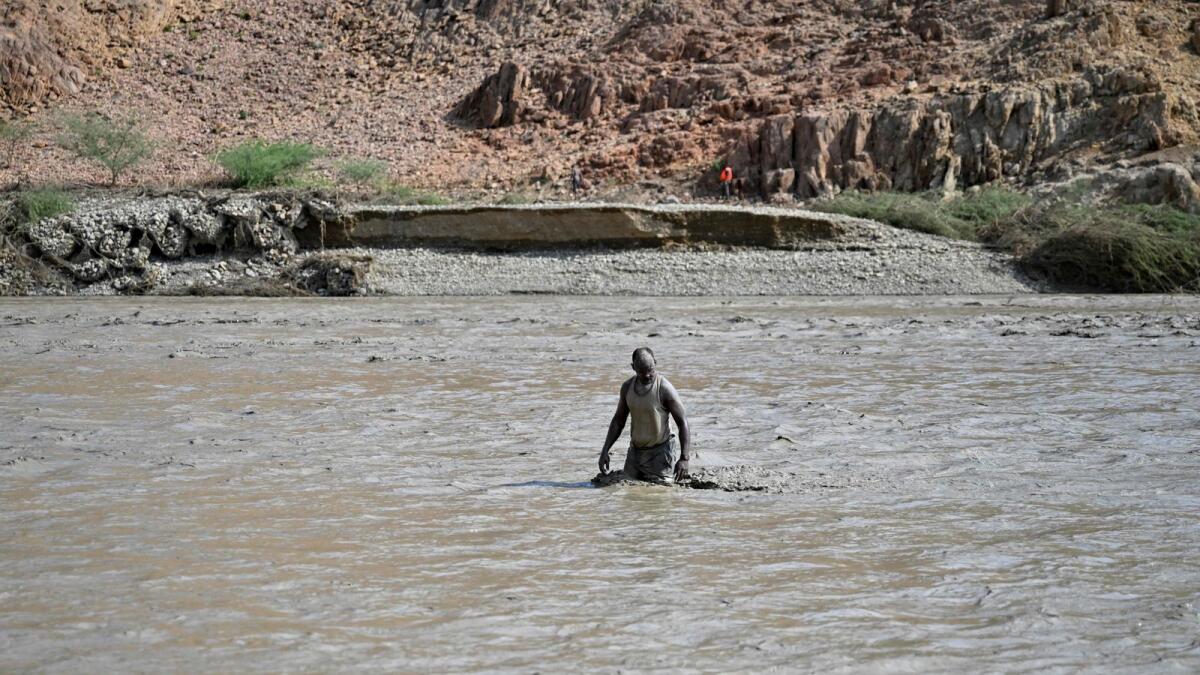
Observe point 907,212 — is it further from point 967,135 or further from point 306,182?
point 306,182

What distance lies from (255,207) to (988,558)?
21696 mm

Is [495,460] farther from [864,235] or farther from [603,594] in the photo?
[864,235]

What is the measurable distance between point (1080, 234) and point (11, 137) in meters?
30.6

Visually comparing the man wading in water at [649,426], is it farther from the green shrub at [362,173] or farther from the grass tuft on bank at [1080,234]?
the green shrub at [362,173]

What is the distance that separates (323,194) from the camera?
86.0 ft

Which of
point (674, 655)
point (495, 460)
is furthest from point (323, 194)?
point (674, 655)

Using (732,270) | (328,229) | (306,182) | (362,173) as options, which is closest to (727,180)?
(732,270)

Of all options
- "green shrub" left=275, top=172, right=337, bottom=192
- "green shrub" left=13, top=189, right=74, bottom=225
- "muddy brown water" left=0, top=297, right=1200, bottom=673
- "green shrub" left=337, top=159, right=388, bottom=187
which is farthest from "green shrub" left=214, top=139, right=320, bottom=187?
"muddy brown water" left=0, top=297, right=1200, bottom=673

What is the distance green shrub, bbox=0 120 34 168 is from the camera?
124 feet

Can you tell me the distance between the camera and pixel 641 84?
38.1 m

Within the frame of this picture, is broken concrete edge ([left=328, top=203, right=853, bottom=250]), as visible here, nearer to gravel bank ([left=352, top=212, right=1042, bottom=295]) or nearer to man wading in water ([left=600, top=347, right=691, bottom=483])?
gravel bank ([left=352, top=212, right=1042, bottom=295])

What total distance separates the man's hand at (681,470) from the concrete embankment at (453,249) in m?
16.6

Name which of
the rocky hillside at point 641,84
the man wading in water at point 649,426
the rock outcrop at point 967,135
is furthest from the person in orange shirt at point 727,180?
the man wading in water at point 649,426

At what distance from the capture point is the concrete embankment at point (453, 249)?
2412 centimetres
